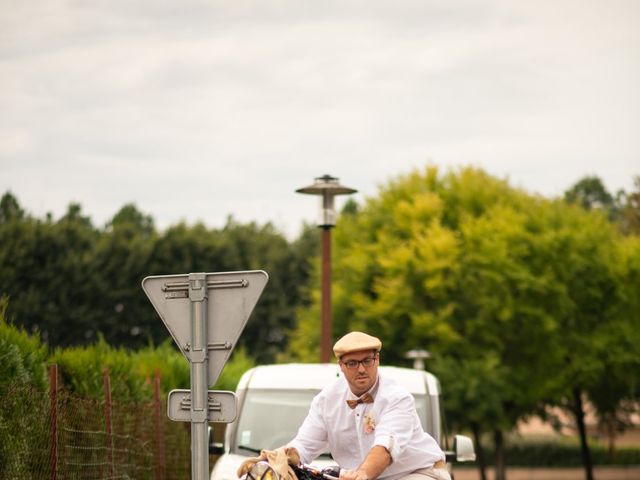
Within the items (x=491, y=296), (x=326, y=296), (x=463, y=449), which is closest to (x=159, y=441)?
(x=326, y=296)

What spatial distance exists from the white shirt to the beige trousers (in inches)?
0.9

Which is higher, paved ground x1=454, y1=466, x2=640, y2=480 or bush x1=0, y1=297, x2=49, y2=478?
bush x1=0, y1=297, x2=49, y2=478

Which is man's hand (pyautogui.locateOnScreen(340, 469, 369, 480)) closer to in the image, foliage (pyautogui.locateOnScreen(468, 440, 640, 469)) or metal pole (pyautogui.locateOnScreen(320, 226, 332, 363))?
metal pole (pyautogui.locateOnScreen(320, 226, 332, 363))

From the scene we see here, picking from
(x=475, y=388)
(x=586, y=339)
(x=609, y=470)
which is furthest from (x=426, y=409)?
(x=609, y=470)

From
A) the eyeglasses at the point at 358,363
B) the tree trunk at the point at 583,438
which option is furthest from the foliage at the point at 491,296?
the eyeglasses at the point at 358,363

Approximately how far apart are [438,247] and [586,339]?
636 cm

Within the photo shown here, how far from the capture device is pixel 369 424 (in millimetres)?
6379

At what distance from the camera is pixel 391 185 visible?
151ft

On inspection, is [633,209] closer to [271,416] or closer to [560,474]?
[560,474]

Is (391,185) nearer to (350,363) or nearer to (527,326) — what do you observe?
(527,326)

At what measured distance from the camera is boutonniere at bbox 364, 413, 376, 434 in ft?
20.9

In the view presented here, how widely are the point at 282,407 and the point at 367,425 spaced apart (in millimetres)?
4679

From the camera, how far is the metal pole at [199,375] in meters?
7.78

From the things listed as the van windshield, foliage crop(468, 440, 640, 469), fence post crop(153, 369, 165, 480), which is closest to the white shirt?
the van windshield
